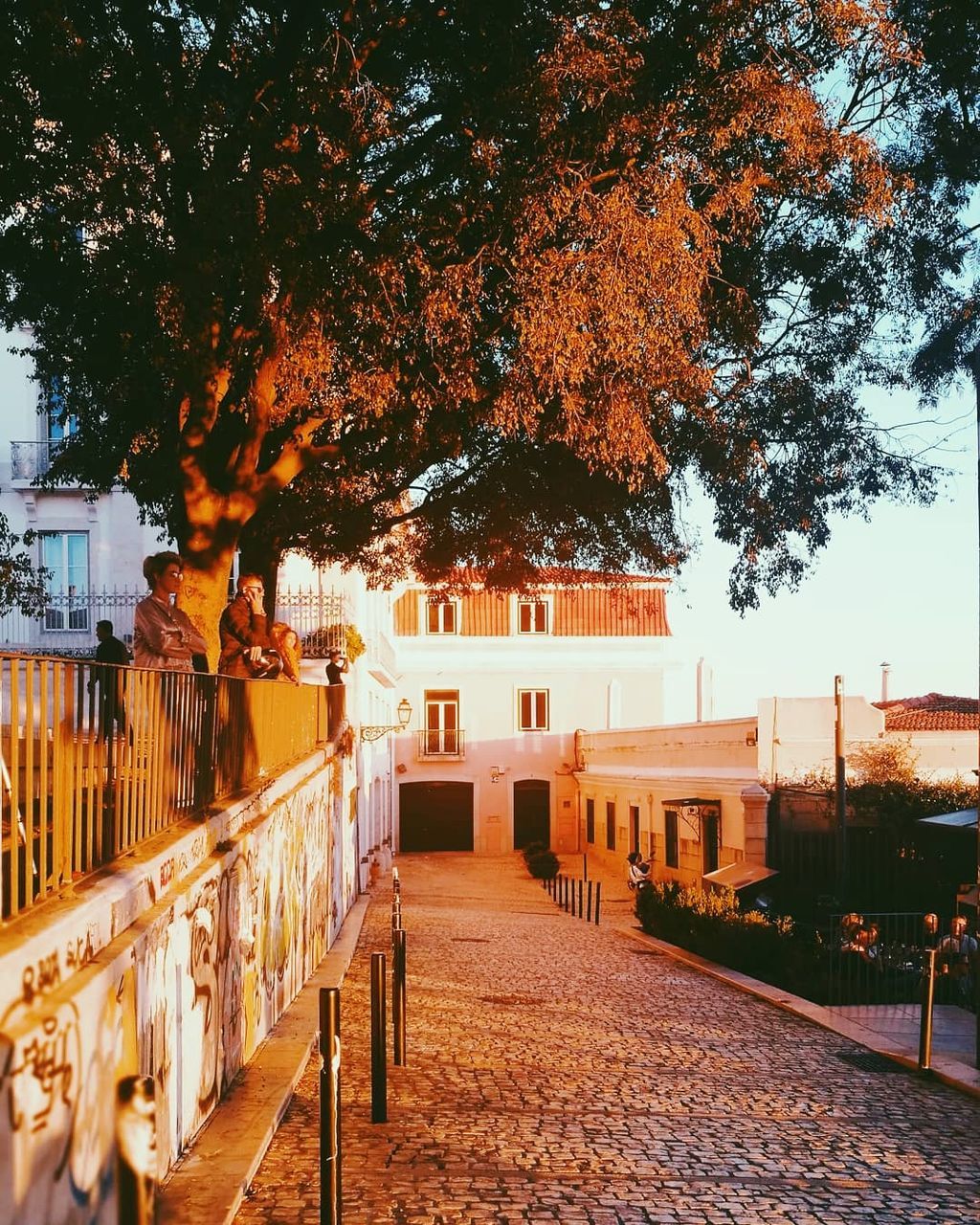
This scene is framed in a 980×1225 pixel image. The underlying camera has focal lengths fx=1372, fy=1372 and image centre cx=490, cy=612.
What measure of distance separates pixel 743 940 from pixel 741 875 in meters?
8.58

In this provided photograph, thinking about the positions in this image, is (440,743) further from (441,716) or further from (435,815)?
(435,815)

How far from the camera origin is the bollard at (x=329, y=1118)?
499 centimetres

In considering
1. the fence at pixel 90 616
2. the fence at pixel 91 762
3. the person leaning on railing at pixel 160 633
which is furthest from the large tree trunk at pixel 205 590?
the fence at pixel 90 616

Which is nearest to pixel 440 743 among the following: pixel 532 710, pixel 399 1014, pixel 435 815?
pixel 435 815

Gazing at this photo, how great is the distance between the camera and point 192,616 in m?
14.2

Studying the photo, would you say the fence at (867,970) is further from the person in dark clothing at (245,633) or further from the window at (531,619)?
the window at (531,619)

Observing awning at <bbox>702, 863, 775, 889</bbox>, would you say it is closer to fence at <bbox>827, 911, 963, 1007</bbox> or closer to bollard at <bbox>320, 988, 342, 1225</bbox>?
fence at <bbox>827, 911, 963, 1007</bbox>

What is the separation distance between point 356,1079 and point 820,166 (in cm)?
905

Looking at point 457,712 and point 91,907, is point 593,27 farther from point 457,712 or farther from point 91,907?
point 457,712

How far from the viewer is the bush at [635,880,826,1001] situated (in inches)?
623

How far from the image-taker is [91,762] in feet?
15.9

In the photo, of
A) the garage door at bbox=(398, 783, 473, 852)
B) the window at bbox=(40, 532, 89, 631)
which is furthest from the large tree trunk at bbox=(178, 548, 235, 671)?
the garage door at bbox=(398, 783, 473, 852)

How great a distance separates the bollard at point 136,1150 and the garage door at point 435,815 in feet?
147

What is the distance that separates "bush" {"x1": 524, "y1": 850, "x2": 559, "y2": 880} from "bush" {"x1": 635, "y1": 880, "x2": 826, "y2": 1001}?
1823 centimetres
